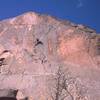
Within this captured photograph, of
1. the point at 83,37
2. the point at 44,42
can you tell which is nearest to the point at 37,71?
the point at 44,42

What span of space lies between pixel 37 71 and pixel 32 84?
7.17 ft

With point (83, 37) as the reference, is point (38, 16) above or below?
above

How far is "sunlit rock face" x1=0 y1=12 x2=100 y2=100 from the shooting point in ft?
135

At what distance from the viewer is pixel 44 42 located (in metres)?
47.3

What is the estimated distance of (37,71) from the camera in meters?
44.2

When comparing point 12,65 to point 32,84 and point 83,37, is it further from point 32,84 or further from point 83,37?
point 83,37

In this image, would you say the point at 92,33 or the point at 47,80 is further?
the point at 92,33

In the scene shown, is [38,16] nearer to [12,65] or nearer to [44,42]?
[44,42]

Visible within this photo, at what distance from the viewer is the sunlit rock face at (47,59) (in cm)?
4112

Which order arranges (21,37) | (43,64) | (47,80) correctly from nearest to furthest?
(47,80)
(43,64)
(21,37)

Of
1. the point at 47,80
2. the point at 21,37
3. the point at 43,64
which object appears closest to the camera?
the point at 47,80

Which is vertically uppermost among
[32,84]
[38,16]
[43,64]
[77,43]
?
[38,16]

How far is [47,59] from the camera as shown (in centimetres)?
4550

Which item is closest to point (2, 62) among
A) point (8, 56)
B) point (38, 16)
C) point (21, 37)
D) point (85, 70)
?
point (8, 56)
